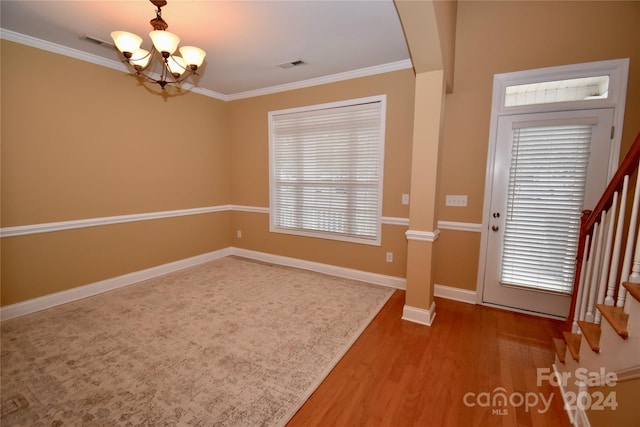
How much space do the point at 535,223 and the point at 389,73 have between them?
93.5 inches

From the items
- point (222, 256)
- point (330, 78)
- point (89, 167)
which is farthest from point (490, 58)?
point (222, 256)

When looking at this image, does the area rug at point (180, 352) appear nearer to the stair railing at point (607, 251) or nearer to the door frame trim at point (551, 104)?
the door frame trim at point (551, 104)

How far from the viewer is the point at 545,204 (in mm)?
2773

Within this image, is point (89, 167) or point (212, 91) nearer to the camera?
point (89, 167)

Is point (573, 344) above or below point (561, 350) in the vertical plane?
above

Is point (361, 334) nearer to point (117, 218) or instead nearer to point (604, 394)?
point (604, 394)

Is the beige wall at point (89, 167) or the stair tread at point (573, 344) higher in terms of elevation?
the beige wall at point (89, 167)

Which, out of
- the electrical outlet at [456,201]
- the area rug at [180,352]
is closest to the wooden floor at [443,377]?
the area rug at [180,352]

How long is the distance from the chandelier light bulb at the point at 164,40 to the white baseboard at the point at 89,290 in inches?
113

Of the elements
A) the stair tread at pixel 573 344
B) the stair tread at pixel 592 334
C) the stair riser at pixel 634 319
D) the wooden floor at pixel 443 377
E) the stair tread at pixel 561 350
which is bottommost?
the wooden floor at pixel 443 377

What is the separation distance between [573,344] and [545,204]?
142cm

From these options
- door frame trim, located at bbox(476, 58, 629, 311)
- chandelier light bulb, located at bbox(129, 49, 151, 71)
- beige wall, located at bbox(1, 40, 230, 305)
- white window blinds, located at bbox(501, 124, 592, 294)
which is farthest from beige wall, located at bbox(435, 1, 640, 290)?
beige wall, located at bbox(1, 40, 230, 305)

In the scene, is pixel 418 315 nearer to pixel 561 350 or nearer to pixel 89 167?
pixel 561 350

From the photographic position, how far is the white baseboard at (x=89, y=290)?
9.28ft
